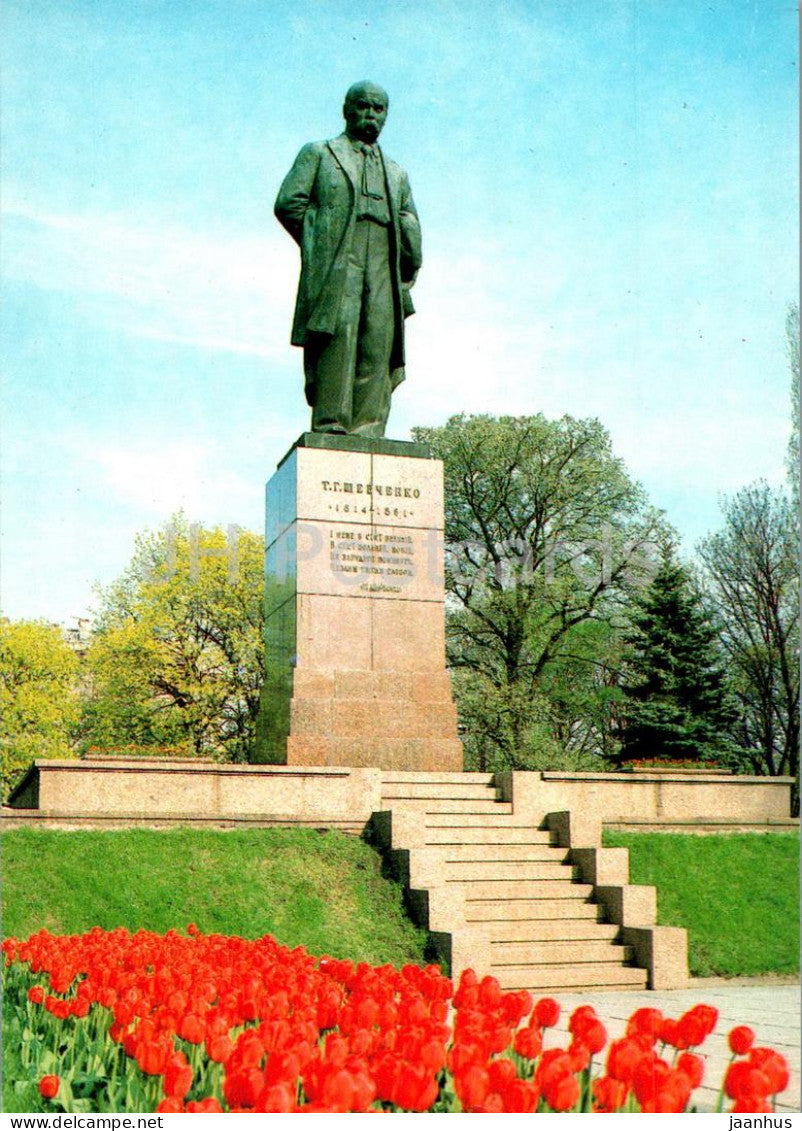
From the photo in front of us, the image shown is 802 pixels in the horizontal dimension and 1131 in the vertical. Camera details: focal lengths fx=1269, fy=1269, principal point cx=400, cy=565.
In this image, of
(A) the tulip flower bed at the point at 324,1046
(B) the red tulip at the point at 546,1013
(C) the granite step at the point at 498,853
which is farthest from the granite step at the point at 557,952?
(B) the red tulip at the point at 546,1013

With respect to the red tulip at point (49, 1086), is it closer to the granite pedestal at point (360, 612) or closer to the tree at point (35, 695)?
the granite pedestal at point (360, 612)

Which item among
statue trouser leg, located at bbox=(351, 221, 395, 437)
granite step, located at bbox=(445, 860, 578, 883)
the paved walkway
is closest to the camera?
the paved walkway

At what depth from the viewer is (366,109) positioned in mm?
16125

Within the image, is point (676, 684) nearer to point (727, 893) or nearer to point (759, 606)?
point (759, 606)

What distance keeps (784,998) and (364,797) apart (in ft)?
15.2

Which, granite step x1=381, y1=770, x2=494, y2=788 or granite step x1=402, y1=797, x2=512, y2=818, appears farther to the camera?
granite step x1=381, y1=770, x2=494, y2=788

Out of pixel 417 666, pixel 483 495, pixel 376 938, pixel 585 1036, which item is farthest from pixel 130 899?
pixel 483 495

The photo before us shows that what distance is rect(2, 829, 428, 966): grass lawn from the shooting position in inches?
405

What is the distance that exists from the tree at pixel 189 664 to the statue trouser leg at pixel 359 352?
1867 centimetres

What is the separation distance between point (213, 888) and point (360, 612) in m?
5.16

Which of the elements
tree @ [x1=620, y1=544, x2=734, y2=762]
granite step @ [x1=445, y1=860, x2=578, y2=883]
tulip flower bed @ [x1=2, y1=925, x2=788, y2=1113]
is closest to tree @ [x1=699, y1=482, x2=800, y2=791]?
tree @ [x1=620, y1=544, x2=734, y2=762]

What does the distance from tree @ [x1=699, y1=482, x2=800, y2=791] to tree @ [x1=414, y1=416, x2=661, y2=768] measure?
9.44ft

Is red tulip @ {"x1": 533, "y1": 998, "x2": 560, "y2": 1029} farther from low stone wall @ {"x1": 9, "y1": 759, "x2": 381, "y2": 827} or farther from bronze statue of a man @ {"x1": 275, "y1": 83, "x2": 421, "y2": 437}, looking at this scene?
bronze statue of a man @ {"x1": 275, "y1": 83, "x2": 421, "y2": 437}

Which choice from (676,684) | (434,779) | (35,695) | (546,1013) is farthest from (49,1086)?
(35,695)
